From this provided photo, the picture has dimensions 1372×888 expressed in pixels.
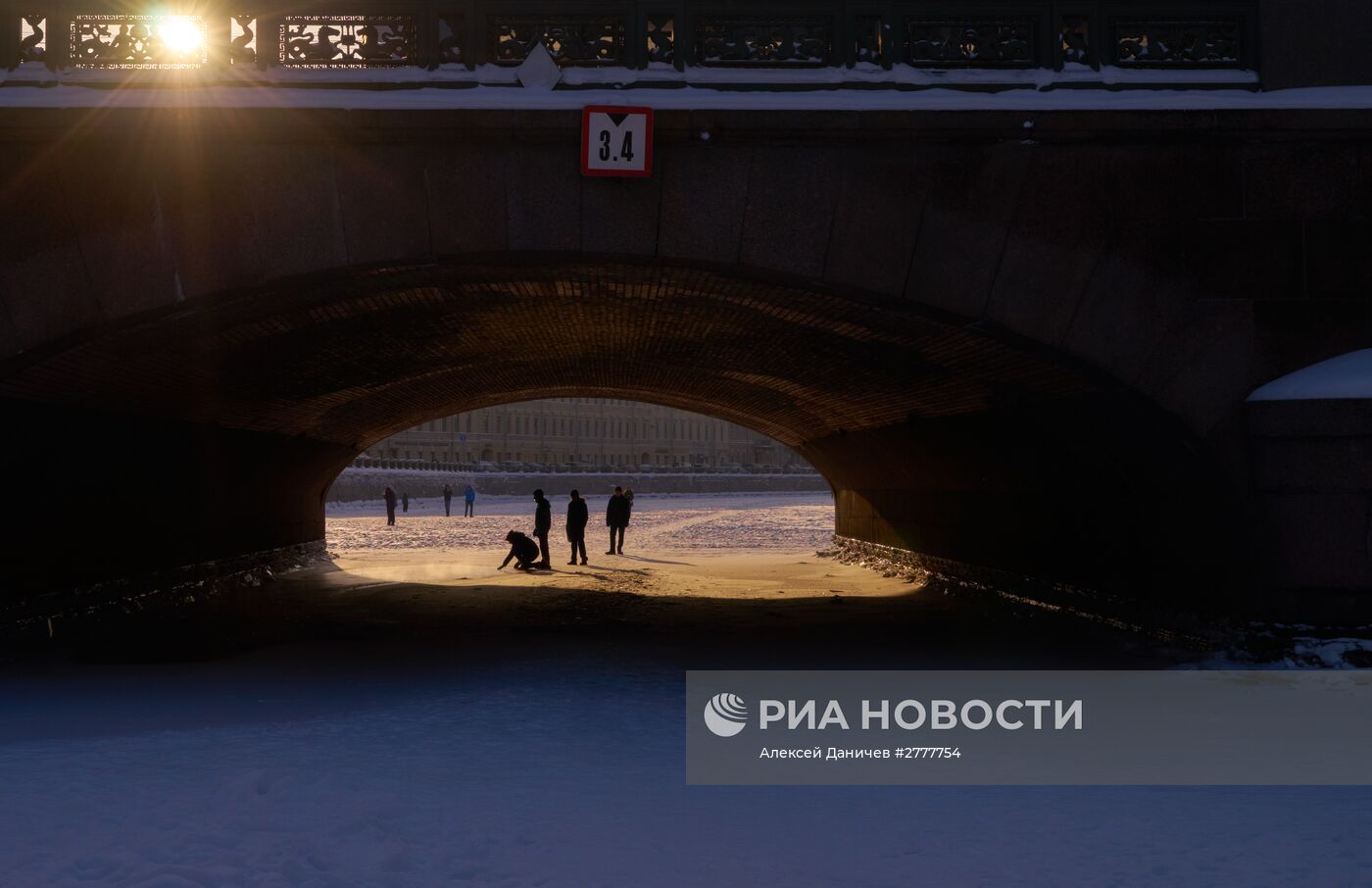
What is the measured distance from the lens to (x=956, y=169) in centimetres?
840

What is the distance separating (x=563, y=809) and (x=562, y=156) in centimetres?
490

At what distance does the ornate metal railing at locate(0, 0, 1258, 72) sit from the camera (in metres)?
8.48

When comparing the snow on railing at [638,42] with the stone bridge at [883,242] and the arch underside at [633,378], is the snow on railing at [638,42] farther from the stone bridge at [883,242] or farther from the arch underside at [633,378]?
the arch underside at [633,378]

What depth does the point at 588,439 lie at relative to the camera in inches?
4424

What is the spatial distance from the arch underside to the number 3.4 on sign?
720 millimetres

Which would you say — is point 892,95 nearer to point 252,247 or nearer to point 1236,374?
point 1236,374

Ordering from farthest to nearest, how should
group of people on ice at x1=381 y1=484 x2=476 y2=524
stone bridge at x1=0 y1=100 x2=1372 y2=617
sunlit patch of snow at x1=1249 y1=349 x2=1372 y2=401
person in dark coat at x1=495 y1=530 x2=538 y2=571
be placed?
group of people on ice at x1=381 y1=484 x2=476 y2=524 → person in dark coat at x1=495 y1=530 x2=538 y2=571 → sunlit patch of snow at x1=1249 y1=349 x2=1372 y2=401 → stone bridge at x1=0 y1=100 x2=1372 y2=617

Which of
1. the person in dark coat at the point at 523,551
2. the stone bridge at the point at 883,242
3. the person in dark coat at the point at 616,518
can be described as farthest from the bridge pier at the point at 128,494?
the person in dark coat at the point at 616,518

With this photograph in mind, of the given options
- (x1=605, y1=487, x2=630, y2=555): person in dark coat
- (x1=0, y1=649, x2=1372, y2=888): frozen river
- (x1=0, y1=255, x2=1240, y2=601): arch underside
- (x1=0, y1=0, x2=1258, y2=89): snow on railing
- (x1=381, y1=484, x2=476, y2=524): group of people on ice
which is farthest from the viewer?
(x1=381, y1=484, x2=476, y2=524): group of people on ice

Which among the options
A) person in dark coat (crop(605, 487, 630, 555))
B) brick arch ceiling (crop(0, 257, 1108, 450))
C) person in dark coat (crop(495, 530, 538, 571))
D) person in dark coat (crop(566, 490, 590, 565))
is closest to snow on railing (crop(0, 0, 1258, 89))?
brick arch ceiling (crop(0, 257, 1108, 450))

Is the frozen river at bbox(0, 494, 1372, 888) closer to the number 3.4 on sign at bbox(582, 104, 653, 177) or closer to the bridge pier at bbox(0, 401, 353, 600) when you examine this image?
the bridge pier at bbox(0, 401, 353, 600)

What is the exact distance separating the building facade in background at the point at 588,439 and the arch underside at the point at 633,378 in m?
67.5

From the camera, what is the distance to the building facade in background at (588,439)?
9604cm

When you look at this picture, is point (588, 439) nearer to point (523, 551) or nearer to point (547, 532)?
point (547, 532)
